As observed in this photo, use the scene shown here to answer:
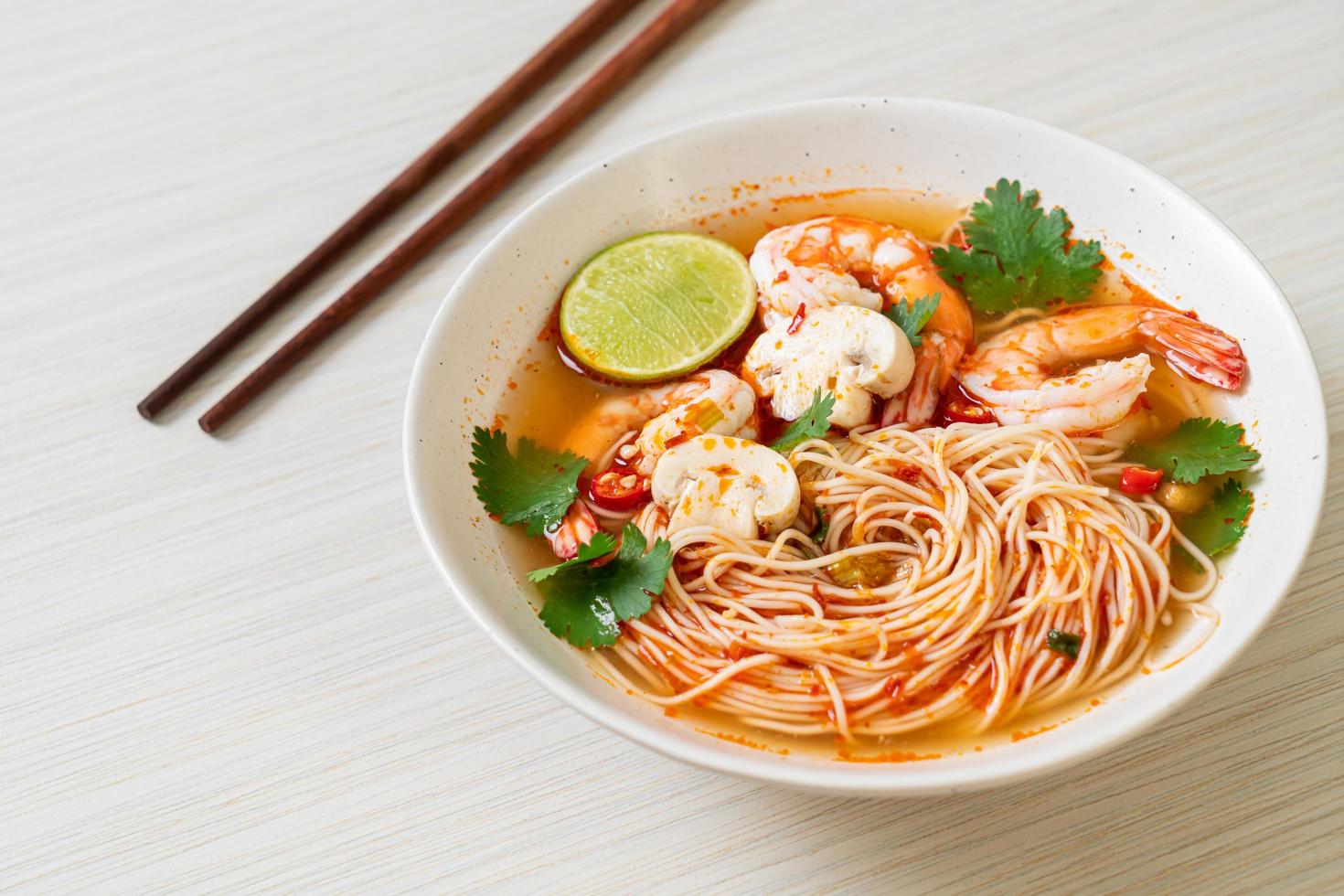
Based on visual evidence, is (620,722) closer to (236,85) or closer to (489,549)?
(489,549)

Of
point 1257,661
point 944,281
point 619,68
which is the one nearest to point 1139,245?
point 944,281

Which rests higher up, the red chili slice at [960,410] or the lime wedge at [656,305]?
the lime wedge at [656,305]

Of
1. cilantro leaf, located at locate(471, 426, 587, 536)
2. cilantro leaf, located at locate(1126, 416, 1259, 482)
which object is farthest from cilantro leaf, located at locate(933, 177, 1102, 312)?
cilantro leaf, located at locate(471, 426, 587, 536)

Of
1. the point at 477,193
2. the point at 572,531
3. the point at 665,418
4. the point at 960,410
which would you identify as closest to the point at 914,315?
the point at 960,410

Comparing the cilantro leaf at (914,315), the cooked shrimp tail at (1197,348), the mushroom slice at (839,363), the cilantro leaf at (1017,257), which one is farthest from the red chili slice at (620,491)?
the cooked shrimp tail at (1197,348)

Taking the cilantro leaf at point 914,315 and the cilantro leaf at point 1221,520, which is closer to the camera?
the cilantro leaf at point 1221,520

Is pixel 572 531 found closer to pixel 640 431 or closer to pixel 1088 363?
pixel 640 431

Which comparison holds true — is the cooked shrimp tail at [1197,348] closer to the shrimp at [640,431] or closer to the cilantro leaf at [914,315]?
the cilantro leaf at [914,315]
